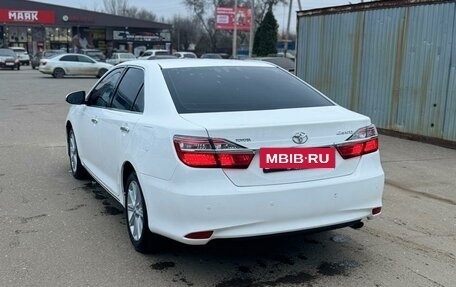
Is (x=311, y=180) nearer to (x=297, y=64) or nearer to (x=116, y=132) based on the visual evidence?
(x=116, y=132)

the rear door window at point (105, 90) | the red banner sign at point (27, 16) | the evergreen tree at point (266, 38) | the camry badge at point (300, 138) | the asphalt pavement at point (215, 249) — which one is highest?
the red banner sign at point (27, 16)

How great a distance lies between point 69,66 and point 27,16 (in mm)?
27969

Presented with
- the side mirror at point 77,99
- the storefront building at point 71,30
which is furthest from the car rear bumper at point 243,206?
the storefront building at point 71,30

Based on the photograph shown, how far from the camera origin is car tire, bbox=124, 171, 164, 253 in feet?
13.5

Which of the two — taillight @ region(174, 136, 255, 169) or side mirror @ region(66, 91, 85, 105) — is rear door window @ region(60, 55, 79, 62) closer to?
side mirror @ region(66, 91, 85, 105)

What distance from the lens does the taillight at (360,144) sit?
151 inches

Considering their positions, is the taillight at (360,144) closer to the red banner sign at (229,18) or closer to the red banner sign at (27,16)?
the red banner sign at (229,18)

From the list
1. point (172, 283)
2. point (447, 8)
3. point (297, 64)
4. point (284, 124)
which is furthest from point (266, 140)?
point (297, 64)

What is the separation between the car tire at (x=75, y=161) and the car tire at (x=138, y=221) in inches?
93.9

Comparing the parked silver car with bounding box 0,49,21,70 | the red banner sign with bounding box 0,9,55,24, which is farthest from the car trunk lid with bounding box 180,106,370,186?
the red banner sign with bounding box 0,9,55,24

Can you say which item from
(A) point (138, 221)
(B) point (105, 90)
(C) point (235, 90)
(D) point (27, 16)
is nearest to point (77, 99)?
(B) point (105, 90)

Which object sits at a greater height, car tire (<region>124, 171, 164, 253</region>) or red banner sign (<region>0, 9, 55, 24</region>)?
red banner sign (<region>0, 9, 55, 24</region>)

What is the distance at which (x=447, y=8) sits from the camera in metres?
9.19

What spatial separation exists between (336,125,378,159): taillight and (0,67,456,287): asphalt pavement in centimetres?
78
